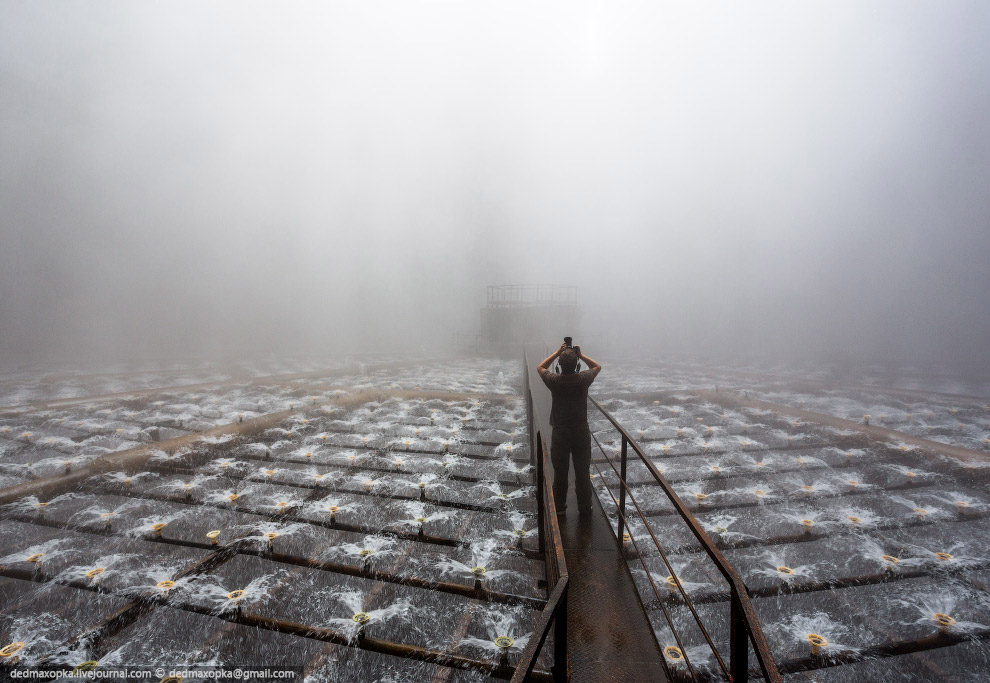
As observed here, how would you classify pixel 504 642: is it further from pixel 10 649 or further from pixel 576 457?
pixel 10 649

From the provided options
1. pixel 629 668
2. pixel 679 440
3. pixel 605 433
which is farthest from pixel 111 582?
pixel 679 440

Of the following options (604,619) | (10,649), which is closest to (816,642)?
(604,619)

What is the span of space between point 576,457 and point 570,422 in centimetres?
30

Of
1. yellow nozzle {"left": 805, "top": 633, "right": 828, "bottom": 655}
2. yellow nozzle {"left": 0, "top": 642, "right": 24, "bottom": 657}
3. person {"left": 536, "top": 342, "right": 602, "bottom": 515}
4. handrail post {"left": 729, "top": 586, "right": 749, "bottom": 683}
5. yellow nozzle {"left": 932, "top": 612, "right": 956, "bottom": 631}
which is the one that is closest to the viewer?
handrail post {"left": 729, "top": 586, "right": 749, "bottom": 683}

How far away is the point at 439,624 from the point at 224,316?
88.2 ft

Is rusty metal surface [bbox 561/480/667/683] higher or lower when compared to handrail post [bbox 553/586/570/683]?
lower

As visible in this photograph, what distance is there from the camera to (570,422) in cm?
338

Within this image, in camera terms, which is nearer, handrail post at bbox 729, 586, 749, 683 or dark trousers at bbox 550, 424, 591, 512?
handrail post at bbox 729, 586, 749, 683

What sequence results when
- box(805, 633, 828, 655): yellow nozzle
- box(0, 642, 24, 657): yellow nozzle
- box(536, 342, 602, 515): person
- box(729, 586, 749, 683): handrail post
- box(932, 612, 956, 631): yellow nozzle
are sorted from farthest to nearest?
box(536, 342, 602, 515): person → box(932, 612, 956, 631): yellow nozzle → box(805, 633, 828, 655): yellow nozzle → box(0, 642, 24, 657): yellow nozzle → box(729, 586, 749, 683): handrail post

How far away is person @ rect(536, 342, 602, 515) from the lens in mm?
3287

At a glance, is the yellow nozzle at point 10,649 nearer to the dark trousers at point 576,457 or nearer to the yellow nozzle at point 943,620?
the dark trousers at point 576,457

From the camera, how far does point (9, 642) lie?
2.47 metres

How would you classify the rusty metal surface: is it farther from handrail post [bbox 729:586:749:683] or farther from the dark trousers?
handrail post [bbox 729:586:749:683]

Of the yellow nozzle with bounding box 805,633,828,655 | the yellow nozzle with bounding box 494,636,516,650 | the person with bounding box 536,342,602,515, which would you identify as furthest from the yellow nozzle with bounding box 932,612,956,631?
the yellow nozzle with bounding box 494,636,516,650
